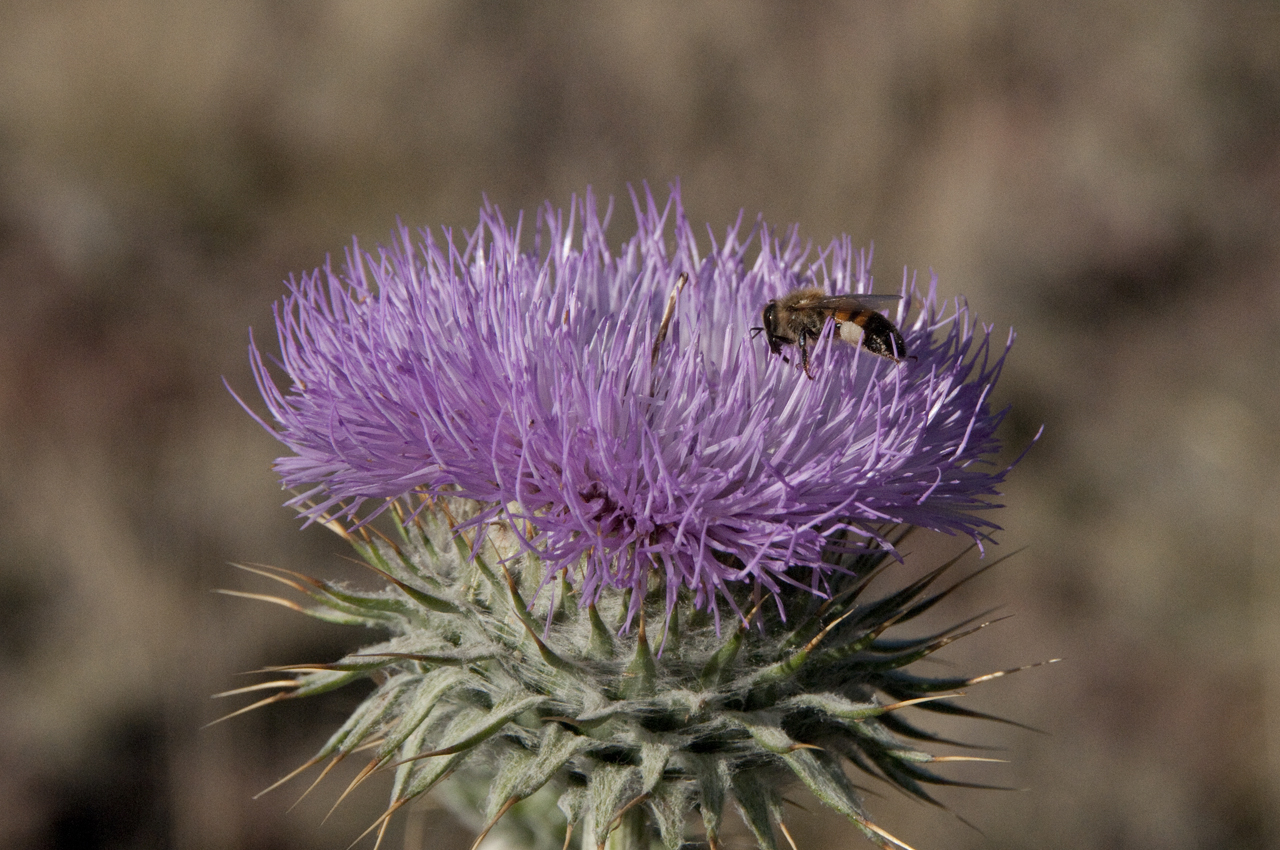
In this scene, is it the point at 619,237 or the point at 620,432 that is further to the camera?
the point at 619,237

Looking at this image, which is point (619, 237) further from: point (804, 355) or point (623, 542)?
point (623, 542)

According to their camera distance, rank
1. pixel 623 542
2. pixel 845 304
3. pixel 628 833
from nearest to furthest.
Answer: pixel 623 542 → pixel 628 833 → pixel 845 304

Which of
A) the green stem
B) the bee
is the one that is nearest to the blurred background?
the green stem

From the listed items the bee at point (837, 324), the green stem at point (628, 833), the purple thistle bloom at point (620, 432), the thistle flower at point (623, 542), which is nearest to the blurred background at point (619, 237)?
the green stem at point (628, 833)

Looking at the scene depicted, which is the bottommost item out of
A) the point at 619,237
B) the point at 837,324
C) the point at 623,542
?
the point at 623,542

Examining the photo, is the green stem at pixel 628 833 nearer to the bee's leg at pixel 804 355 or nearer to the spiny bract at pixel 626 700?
the spiny bract at pixel 626 700

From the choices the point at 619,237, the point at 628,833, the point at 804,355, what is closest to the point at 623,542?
the point at 804,355

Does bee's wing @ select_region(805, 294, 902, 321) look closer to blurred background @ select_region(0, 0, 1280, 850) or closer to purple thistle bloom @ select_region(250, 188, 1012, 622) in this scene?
purple thistle bloom @ select_region(250, 188, 1012, 622)

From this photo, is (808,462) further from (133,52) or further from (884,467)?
(133,52)
